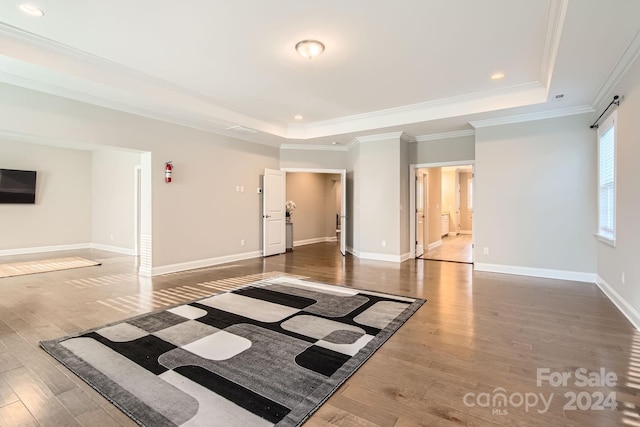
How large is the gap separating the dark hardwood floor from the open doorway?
8.15ft

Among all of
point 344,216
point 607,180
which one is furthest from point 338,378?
point 344,216

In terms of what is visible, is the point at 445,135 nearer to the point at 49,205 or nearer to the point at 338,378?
the point at 338,378

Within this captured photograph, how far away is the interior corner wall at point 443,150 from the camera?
20.5ft

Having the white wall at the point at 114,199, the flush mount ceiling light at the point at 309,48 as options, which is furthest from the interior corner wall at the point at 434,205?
the white wall at the point at 114,199

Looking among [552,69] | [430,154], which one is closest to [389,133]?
[430,154]

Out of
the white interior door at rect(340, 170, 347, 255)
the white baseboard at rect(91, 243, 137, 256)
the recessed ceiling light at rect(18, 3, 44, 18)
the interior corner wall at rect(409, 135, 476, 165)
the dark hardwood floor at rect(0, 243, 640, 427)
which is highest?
the recessed ceiling light at rect(18, 3, 44, 18)

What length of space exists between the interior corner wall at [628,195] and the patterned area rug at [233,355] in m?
2.18

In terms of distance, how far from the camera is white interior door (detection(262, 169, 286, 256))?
7.17 meters

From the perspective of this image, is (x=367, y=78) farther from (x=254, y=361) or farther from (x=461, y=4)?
(x=254, y=361)

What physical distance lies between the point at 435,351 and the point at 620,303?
2.72m

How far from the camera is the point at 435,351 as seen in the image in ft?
8.22

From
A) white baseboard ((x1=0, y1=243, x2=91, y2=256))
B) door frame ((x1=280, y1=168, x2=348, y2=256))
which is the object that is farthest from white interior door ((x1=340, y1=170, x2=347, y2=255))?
white baseboard ((x1=0, y1=243, x2=91, y2=256))

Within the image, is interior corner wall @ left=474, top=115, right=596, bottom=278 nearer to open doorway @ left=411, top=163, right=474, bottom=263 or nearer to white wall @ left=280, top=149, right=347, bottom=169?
open doorway @ left=411, top=163, right=474, bottom=263

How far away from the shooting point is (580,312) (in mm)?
3434
